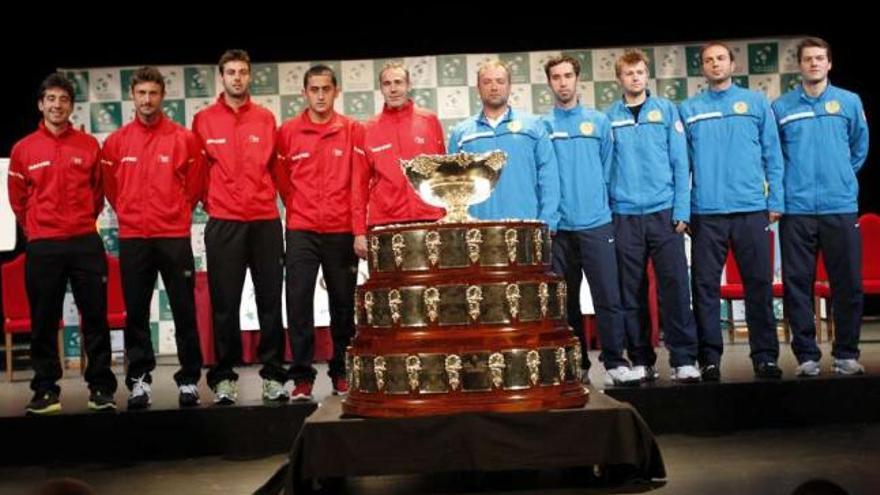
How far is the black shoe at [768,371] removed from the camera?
206 inches

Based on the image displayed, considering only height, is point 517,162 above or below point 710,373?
above

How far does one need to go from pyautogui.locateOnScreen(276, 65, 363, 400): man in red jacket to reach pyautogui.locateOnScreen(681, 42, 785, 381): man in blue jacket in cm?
174

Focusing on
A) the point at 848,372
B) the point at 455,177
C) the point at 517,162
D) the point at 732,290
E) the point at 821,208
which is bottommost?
the point at 848,372

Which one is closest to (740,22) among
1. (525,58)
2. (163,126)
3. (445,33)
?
(525,58)

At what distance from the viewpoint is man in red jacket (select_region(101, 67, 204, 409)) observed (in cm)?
515

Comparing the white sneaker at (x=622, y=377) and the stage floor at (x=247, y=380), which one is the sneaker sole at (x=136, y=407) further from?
the white sneaker at (x=622, y=377)

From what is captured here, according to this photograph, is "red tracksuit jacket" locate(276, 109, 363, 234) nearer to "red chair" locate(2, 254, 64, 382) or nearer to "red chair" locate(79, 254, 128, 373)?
"red chair" locate(79, 254, 128, 373)

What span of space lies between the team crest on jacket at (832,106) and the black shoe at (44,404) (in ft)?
13.4

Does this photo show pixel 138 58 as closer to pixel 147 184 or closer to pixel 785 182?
pixel 147 184

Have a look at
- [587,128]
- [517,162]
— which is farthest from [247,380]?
[587,128]

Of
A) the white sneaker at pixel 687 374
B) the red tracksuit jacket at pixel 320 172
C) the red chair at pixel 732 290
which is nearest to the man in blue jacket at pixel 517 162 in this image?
the red tracksuit jacket at pixel 320 172

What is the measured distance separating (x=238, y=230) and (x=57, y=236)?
892 mm

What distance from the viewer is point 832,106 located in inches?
216

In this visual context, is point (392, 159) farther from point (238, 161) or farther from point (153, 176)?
point (153, 176)
